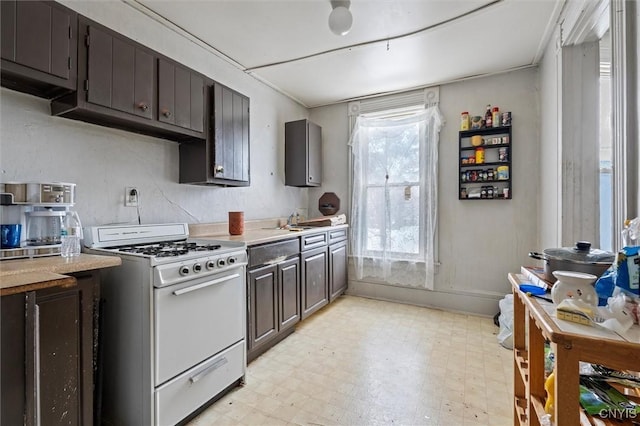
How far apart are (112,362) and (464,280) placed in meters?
3.17

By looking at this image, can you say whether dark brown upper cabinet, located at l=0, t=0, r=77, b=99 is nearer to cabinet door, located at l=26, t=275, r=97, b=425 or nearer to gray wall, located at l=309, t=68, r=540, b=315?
cabinet door, located at l=26, t=275, r=97, b=425

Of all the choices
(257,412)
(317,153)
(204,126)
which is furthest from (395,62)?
(257,412)

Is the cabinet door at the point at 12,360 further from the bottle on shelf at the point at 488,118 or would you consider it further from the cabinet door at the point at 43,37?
the bottle on shelf at the point at 488,118

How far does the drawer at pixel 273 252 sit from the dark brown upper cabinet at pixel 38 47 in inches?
55.2

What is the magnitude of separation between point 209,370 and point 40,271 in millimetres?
979

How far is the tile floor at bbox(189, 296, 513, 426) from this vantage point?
5.26 feet

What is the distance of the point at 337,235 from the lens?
135 inches

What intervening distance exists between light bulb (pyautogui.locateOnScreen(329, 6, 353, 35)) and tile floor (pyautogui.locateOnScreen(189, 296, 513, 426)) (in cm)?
238

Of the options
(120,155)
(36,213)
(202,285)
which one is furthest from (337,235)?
(36,213)

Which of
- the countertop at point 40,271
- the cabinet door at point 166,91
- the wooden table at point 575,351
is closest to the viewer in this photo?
the wooden table at point 575,351

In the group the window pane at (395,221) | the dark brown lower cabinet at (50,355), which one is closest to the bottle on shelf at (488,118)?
the window pane at (395,221)

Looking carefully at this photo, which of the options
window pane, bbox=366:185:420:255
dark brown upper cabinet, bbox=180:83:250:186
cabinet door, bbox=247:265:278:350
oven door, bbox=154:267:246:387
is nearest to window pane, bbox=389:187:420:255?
window pane, bbox=366:185:420:255

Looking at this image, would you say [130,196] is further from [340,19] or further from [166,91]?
[340,19]

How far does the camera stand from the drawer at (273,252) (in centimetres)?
213
